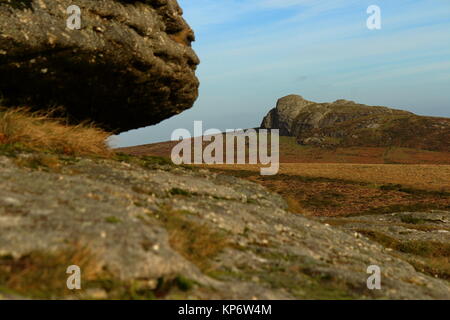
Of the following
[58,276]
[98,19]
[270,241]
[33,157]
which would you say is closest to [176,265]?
[58,276]

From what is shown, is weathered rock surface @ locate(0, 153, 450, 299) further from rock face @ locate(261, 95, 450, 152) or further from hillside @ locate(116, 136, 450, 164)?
rock face @ locate(261, 95, 450, 152)

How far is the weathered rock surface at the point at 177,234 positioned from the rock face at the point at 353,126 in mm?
105843

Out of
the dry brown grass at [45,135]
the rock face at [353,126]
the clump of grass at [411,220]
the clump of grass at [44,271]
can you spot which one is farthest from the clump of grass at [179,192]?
the rock face at [353,126]

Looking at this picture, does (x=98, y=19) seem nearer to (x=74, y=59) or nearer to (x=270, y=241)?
(x=74, y=59)

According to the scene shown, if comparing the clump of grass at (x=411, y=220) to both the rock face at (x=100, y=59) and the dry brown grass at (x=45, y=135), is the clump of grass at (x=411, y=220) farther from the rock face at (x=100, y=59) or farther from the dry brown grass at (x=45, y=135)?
the dry brown grass at (x=45, y=135)

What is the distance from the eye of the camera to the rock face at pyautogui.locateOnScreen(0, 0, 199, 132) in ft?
49.1

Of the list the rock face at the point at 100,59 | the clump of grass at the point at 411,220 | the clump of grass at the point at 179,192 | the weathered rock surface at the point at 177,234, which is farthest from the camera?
the clump of grass at the point at 411,220

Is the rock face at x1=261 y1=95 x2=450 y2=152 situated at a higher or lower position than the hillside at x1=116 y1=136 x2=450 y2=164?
higher

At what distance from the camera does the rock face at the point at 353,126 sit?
4594 inches

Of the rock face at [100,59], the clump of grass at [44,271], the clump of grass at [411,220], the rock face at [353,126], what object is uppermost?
the rock face at [353,126]

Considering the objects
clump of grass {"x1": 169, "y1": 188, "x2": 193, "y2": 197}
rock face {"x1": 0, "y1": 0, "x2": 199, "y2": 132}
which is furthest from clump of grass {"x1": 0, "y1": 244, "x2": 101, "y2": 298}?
rock face {"x1": 0, "y1": 0, "x2": 199, "y2": 132}

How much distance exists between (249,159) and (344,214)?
243ft

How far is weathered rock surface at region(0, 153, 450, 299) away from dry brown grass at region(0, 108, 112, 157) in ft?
5.25

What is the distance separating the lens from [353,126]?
134m
